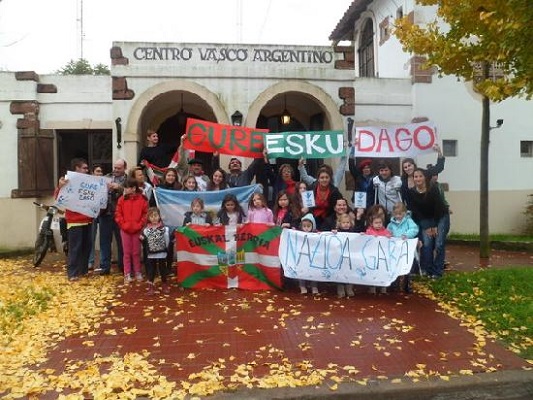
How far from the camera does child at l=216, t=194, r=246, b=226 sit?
779 centimetres

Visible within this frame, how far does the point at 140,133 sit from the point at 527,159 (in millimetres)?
9865

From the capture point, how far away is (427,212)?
7832 mm

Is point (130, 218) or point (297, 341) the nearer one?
point (297, 341)

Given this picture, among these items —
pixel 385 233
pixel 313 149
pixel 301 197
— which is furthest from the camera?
pixel 313 149

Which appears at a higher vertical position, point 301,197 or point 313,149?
point 313,149

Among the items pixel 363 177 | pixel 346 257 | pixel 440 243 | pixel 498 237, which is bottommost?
pixel 498 237

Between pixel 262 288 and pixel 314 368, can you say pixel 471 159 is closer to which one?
pixel 262 288

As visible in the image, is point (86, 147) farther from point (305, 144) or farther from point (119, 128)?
point (305, 144)

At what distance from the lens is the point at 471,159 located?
12617 mm

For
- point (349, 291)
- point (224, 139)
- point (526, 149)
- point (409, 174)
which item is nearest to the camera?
point (349, 291)

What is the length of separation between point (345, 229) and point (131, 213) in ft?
10.8

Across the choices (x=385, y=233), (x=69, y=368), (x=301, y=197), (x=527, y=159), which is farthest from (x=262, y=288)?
(x=527, y=159)

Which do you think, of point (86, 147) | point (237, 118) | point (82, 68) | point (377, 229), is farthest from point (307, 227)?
point (82, 68)

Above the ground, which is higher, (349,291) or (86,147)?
(86,147)
